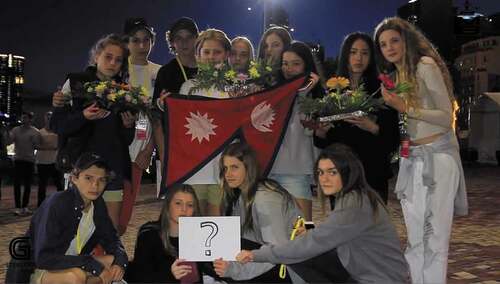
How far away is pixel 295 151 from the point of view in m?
4.62

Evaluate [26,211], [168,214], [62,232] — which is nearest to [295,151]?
[168,214]

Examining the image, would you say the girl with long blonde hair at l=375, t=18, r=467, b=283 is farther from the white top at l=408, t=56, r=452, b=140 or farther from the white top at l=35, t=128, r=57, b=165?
the white top at l=35, t=128, r=57, b=165

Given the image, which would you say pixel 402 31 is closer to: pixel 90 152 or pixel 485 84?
pixel 90 152

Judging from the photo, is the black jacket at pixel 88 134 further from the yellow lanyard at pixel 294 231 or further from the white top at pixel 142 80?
the yellow lanyard at pixel 294 231

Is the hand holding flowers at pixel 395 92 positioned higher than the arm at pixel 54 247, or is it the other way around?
the hand holding flowers at pixel 395 92

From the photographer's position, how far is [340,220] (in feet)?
12.1

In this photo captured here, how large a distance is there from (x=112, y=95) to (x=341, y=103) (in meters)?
1.67

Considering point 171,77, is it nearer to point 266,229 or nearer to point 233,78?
point 233,78

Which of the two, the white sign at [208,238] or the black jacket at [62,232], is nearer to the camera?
the black jacket at [62,232]

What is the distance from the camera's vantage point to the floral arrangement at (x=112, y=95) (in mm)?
4297

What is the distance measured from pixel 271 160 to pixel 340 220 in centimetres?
101

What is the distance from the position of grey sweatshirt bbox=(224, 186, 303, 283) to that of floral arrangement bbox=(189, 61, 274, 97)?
864 mm

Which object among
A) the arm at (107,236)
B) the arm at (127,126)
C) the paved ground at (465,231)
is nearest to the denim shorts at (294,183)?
the arm at (127,126)

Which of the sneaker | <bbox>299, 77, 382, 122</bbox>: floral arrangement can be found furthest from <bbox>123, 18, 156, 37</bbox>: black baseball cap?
the sneaker
